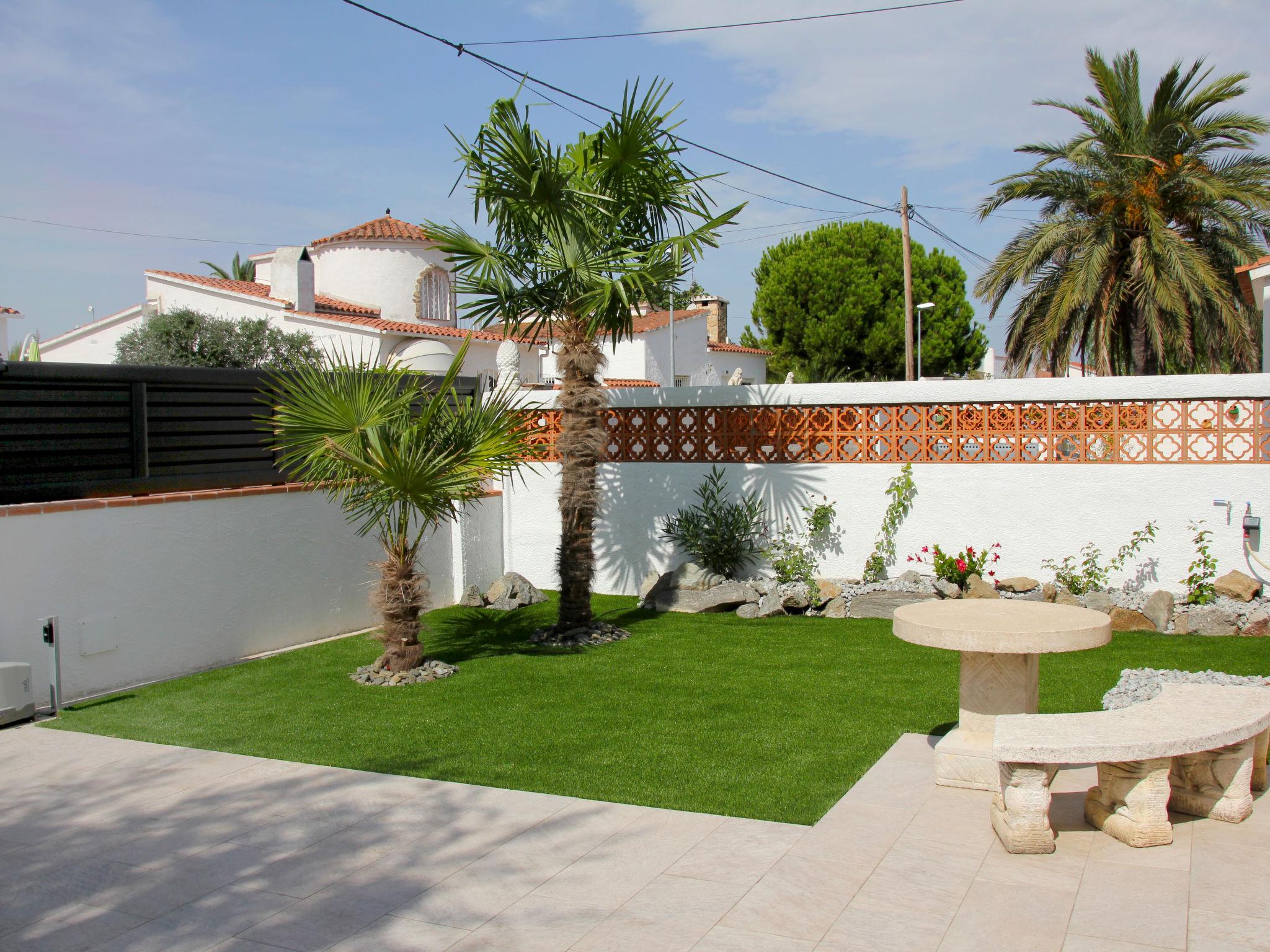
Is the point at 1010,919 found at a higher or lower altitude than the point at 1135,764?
lower

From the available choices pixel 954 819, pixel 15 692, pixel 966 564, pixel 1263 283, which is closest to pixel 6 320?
pixel 15 692

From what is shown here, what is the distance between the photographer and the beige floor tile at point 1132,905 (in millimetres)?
3691

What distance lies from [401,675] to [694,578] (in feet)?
12.6

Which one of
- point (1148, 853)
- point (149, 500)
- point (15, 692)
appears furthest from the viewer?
point (149, 500)

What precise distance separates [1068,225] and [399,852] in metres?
14.7

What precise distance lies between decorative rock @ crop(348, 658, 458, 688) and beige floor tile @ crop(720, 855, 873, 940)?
176 inches

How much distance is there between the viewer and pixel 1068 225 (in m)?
15.8

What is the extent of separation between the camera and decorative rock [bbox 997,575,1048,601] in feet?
32.7

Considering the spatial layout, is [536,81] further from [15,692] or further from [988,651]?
[988,651]

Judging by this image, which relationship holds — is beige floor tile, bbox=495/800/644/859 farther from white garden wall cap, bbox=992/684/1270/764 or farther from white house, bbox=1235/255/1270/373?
white house, bbox=1235/255/1270/373

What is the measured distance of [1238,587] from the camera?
9.19 m

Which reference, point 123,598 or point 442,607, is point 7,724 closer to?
A: point 123,598

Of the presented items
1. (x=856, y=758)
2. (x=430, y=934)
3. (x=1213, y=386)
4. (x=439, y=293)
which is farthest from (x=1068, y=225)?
(x=439, y=293)

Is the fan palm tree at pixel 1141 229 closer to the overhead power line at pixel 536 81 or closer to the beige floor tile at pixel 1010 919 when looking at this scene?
the overhead power line at pixel 536 81
